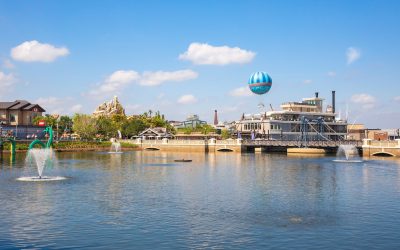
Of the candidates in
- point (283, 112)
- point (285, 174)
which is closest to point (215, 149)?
point (283, 112)

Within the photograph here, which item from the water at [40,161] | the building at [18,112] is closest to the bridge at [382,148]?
the water at [40,161]

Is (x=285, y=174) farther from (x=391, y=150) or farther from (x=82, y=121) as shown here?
(x=82, y=121)

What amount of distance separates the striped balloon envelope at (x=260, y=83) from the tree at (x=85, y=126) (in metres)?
65.5

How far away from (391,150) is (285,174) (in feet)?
187

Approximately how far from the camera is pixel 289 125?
17850 centimetres

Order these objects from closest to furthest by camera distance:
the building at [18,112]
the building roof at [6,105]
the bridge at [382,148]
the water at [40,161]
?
the water at [40,161] < the bridge at [382,148] < the building at [18,112] < the building roof at [6,105]

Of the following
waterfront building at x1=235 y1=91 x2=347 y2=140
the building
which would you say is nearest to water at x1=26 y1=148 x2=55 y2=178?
the building

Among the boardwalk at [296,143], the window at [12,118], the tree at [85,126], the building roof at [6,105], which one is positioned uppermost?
the building roof at [6,105]

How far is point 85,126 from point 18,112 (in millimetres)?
28341

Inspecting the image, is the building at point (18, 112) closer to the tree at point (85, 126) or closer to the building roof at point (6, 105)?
the building roof at point (6, 105)

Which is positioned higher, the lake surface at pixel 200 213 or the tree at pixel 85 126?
the tree at pixel 85 126

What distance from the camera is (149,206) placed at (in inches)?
1560

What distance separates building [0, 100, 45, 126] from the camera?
182250 mm

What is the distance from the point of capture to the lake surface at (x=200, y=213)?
28.0m
